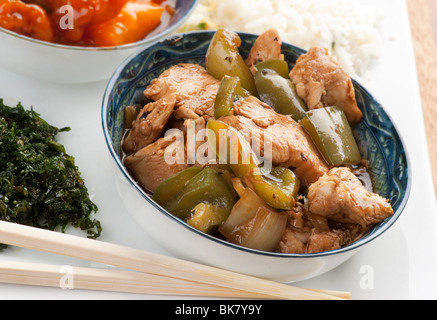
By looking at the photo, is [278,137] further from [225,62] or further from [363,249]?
[363,249]

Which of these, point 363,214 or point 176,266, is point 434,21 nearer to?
point 363,214

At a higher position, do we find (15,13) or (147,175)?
(15,13)

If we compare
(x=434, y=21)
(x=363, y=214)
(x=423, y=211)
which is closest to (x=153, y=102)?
(x=363, y=214)

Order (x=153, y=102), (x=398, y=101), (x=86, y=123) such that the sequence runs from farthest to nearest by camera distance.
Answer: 1. (x=398, y=101)
2. (x=86, y=123)
3. (x=153, y=102)

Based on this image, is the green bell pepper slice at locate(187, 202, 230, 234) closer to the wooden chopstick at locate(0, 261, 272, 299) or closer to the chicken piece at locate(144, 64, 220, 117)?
the wooden chopstick at locate(0, 261, 272, 299)

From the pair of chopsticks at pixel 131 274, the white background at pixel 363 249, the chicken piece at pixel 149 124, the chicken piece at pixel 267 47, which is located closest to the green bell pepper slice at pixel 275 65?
the chicken piece at pixel 267 47

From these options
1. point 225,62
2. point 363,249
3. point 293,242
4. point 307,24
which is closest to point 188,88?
point 225,62
